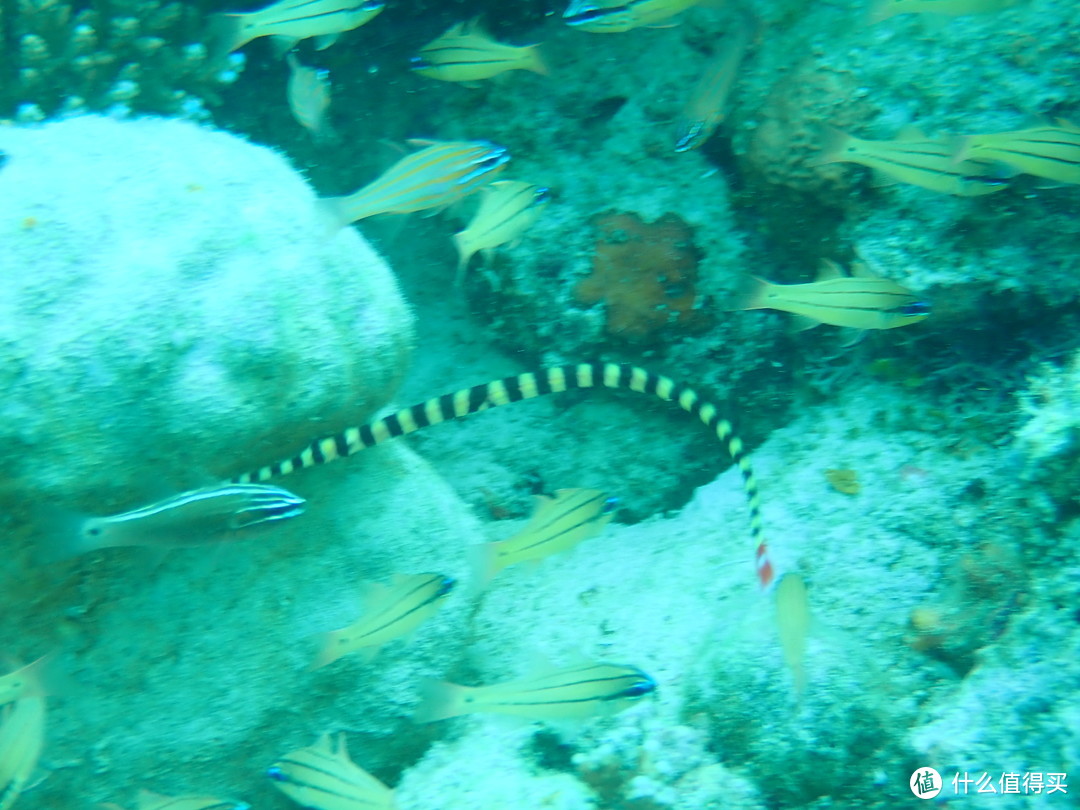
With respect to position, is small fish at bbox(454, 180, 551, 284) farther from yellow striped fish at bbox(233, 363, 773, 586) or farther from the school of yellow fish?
yellow striped fish at bbox(233, 363, 773, 586)

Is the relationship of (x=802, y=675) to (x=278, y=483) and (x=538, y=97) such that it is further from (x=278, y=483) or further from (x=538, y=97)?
(x=538, y=97)

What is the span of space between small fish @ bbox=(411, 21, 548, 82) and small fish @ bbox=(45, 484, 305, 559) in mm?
2219

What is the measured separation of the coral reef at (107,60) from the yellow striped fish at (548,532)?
4026 mm

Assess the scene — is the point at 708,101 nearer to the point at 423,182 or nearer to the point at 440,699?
the point at 423,182

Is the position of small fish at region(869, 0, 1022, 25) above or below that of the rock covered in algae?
above

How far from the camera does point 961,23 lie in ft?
11.0

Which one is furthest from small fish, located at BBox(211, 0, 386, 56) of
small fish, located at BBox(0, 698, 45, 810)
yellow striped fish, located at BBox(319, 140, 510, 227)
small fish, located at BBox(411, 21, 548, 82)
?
small fish, located at BBox(0, 698, 45, 810)

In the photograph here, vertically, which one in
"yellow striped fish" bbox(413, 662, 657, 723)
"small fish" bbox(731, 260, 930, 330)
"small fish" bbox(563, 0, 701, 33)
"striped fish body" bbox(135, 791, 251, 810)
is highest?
"small fish" bbox(563, 0, 701, 33)

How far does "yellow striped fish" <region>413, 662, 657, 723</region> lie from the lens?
2143 millimetres

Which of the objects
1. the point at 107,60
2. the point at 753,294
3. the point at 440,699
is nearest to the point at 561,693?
the point at 440,699

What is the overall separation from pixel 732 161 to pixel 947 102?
49.0 inches

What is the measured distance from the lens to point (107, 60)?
14.5 ft

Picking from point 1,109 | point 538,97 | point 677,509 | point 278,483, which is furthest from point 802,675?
point 1,109

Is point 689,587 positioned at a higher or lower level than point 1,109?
lower
